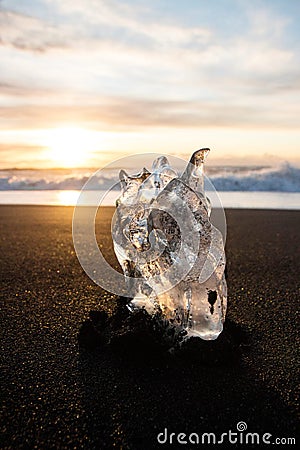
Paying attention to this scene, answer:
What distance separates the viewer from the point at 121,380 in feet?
6.89

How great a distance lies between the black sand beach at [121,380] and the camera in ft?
5.83

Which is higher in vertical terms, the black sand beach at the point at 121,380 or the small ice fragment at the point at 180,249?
the small ice fragment at the point at 180,249

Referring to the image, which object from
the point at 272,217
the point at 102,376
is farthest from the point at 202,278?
the point at 272,217

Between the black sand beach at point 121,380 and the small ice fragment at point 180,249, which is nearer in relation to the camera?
the black sand beach at point 121,380

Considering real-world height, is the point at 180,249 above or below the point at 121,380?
above

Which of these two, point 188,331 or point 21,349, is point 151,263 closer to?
point 188,331

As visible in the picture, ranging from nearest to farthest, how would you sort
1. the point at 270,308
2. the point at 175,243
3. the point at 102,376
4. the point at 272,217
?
1. the point at 102,376
2. the point at 175,243
3. the point at 270,308
4. the point at 272,217

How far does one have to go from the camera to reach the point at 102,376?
213 cm

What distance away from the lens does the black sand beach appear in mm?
1776

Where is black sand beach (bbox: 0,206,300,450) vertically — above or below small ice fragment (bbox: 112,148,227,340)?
below

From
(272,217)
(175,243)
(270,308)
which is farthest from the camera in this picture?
(272,217)

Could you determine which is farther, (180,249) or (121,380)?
(180,249)

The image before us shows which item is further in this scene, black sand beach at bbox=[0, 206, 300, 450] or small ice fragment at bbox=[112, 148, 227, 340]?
small ice fragment at bbox=[112, 148, 227, 340]

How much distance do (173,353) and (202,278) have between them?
35cm
